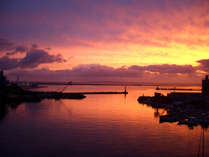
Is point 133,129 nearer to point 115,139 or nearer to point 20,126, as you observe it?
point 115,139

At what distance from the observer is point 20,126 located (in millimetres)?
26266

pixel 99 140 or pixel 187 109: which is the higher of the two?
pixel 187 109

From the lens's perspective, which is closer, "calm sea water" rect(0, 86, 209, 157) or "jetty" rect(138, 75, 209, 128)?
"calm sea water" rect(0, 86, 209, 157)

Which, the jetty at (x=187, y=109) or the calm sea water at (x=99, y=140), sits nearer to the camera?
the calm sea water at (x=99, y=140)

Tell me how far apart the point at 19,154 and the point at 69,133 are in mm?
6905

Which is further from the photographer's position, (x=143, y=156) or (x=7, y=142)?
(x=7, y=142)

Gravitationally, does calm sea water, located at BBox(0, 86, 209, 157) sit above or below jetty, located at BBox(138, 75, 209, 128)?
below

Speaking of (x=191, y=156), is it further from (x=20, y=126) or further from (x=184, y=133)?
(x=20, y=126)

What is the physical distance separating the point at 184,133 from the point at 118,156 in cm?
1078

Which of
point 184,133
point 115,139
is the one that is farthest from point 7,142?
point 184,133

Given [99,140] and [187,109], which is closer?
[99,140]

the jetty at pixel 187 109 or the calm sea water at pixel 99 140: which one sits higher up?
the jetty at pixel 187 109

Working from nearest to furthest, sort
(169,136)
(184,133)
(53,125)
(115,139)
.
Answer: (115,139)
(169,136)
(184,133)
(53,125)

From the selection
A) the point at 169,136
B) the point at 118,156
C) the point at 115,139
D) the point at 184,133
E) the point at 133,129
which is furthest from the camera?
the point at 133,129
